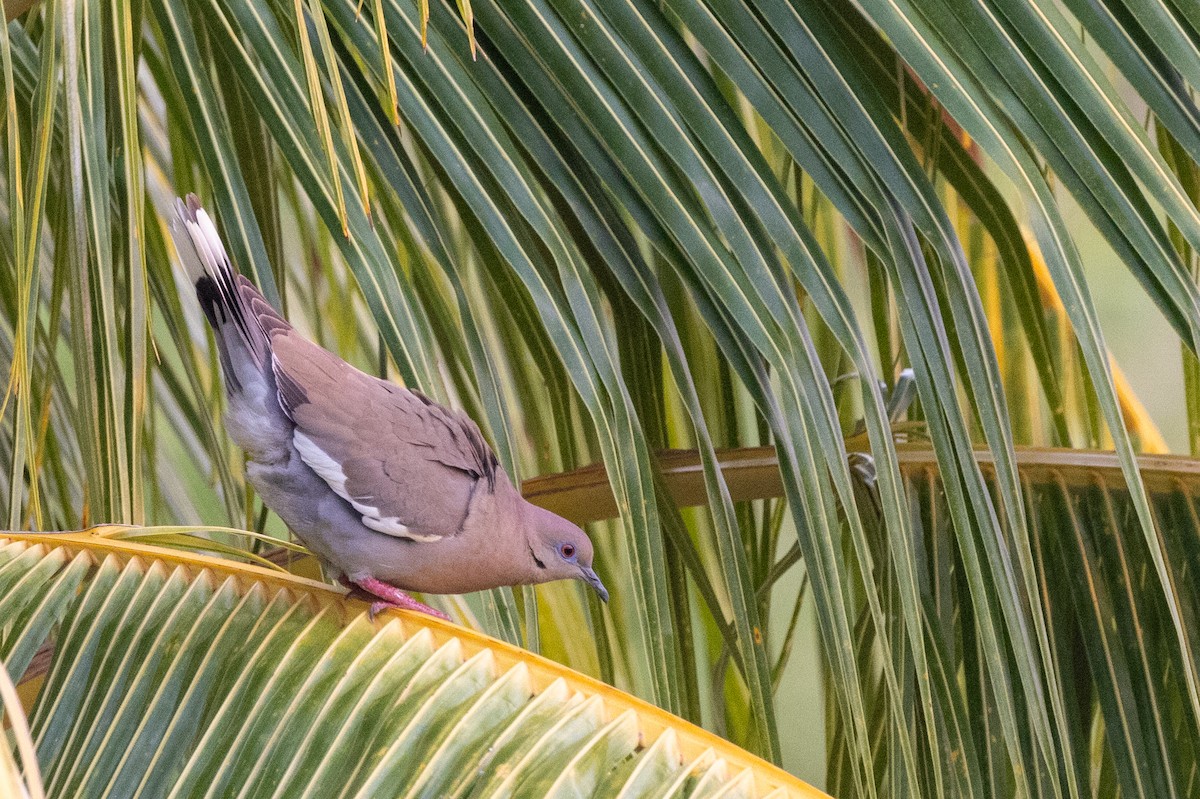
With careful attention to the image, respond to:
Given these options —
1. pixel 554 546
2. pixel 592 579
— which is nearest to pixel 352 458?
pixel 554 546

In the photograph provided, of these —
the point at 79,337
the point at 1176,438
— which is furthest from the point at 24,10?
the point at 1176,438

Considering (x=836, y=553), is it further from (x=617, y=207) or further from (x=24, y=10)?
(x=24, y=10)

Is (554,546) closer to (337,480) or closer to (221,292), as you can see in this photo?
(337,480)

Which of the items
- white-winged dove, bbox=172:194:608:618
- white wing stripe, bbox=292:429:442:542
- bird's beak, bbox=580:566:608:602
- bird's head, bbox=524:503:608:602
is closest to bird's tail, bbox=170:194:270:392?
white-winged dove, bbox=172:194:608:618

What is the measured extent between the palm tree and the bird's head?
66mm

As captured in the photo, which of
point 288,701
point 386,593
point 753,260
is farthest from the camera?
point 386,593

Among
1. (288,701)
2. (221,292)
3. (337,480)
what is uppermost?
(221,292)

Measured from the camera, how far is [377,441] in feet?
4.21

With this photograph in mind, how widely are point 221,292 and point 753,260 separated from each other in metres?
0.64

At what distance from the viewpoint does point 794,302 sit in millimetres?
1085

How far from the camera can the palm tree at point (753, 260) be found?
38.0 inches

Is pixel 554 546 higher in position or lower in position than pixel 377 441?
lower

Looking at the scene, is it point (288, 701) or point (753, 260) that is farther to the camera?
point (753, 260)

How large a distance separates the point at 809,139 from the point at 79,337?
0.80 meters
